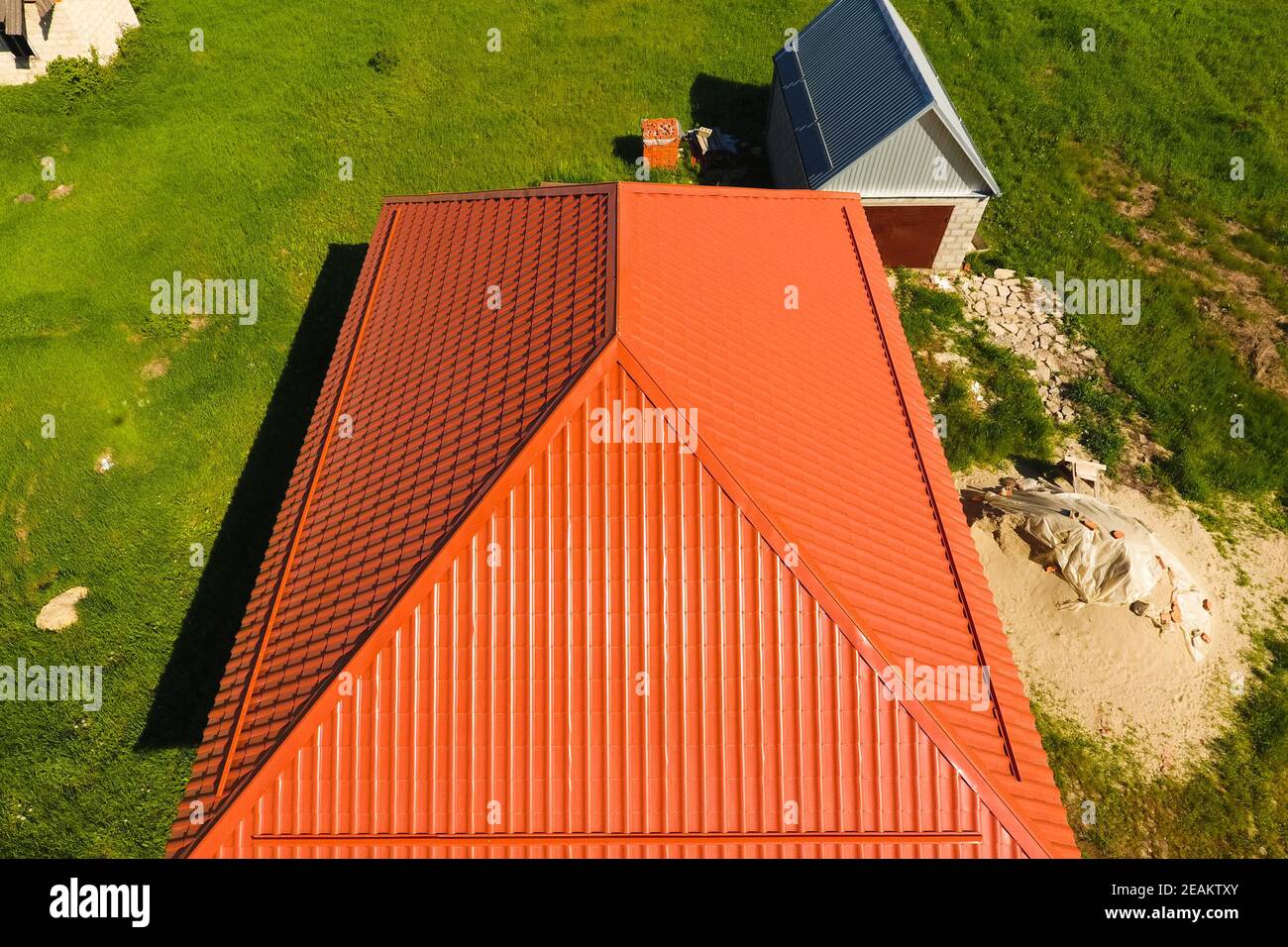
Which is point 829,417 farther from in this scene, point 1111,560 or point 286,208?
point 286,208

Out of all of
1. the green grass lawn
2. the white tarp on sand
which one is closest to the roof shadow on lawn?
the green grass lawn

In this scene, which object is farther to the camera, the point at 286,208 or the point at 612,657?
the point at 286,208

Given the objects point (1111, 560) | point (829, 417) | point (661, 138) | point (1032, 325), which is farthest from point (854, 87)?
point (1111, 560)

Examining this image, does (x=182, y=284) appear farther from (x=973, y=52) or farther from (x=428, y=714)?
(x=973, y=52)

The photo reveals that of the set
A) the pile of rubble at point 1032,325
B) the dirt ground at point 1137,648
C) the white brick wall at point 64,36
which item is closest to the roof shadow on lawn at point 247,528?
the white brick wall at point 64,36

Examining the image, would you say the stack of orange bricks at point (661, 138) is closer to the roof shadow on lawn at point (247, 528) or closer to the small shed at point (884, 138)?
the small shed at point (884, 138)

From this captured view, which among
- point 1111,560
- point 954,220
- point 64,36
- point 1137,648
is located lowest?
point 1137,648
